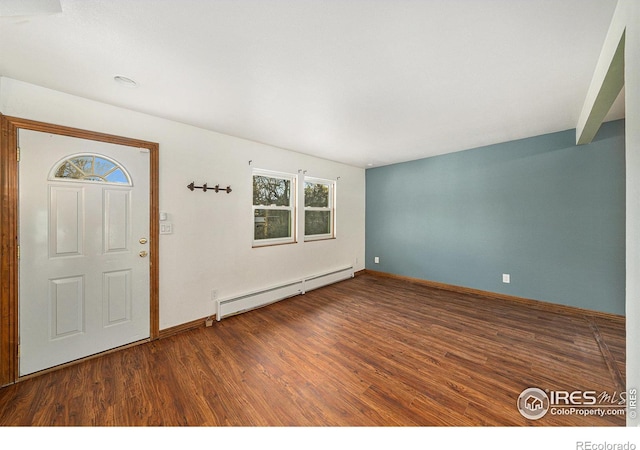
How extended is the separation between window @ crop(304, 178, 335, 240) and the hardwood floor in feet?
5.87

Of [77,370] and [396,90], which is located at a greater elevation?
[396,90]

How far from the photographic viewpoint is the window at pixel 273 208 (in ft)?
11.6

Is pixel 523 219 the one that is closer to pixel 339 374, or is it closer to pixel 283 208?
pixel 339 374

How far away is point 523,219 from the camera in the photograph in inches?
133

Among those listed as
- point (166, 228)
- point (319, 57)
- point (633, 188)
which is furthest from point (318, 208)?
point (633, 188)

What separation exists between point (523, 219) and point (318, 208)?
128 inches

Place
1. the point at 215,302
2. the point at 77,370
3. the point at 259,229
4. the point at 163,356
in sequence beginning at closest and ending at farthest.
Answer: the point at 77,370 → the point at 163,356 → the point at 215,302 → the point at 259,229

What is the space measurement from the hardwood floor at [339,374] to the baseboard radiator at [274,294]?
0.15 meters

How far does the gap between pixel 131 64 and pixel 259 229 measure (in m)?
2.32

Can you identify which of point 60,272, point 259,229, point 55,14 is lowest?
point 60,272

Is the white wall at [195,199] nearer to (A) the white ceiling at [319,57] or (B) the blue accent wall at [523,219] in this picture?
(A) the white ceiling at [319,57]

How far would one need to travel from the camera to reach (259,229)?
358 centimetres
